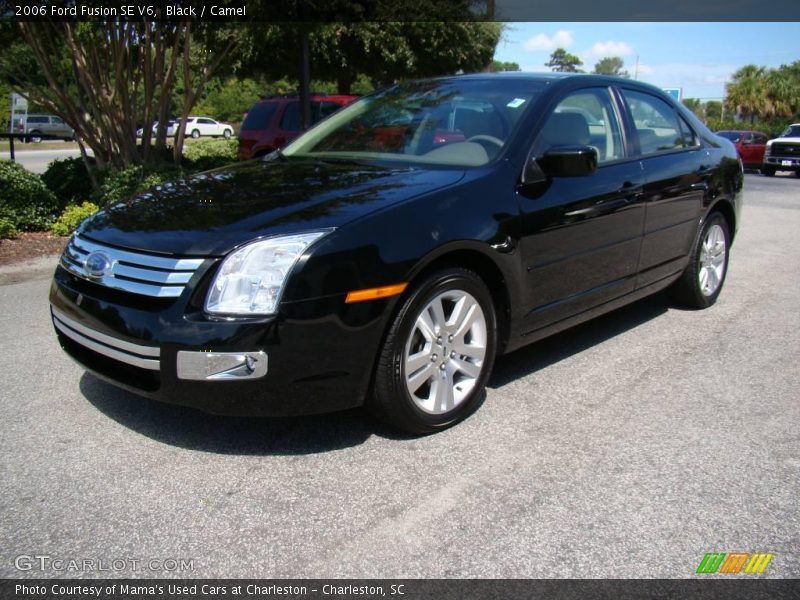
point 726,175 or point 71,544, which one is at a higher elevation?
point 726,175

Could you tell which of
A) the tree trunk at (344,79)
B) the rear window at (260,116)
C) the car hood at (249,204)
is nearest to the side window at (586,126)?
the car hood at (249,204)

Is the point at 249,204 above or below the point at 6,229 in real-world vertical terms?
above

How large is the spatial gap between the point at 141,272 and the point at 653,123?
3.52 meters

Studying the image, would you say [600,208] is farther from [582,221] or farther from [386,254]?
[386,254]

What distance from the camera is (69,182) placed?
10.1 meters

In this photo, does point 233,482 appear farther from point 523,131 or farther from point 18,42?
point 18,42

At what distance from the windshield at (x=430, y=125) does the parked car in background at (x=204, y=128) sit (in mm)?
43895

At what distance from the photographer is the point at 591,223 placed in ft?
13.5

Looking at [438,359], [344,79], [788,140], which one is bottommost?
[438,359]

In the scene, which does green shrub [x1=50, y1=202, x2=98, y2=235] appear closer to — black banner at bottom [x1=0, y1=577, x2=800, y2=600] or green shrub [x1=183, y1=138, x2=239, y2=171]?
green shrub [x1=183, y1=138, x2=239, y2=171]

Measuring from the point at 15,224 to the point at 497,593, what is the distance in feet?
25.8

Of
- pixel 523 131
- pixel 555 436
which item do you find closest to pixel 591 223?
pixel 523 131

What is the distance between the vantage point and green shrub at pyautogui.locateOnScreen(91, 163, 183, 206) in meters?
9.10

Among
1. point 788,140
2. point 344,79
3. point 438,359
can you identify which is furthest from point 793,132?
point 438,359
